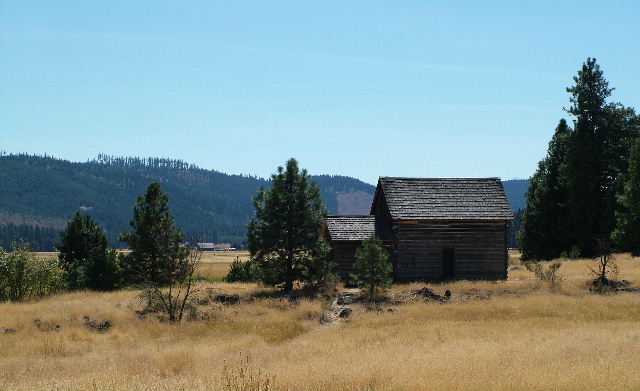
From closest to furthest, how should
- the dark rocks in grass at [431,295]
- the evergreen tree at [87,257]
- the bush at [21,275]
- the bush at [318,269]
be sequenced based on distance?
the dark rocks in grass at [431,295]
the bush at [21,275]
the bush at [318,269]
the evergreen tree at [87,257]

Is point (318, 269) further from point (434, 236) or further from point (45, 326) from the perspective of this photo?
point (45, 326)

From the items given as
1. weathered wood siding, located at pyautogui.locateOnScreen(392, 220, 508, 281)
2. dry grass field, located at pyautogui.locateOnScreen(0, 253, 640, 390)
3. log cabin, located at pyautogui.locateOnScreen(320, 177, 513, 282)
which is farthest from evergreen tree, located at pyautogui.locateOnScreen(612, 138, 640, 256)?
dry grass field, located at pyautogui.locateOnScreen(0, 253, 640, 390)

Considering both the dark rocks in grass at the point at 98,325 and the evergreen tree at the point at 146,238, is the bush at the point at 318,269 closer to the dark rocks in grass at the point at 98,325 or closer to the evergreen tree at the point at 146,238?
the evergreen tree at the point at 146,238

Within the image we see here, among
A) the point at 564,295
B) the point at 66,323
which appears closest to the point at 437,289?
the point at 564,295

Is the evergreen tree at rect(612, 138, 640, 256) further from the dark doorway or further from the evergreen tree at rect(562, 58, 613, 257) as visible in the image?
the dark doorway

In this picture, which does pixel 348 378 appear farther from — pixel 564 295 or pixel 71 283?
pixel 71 283

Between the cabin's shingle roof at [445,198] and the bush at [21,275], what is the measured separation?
20.0 metres

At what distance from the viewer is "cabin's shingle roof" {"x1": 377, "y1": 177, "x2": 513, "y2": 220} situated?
39000mm

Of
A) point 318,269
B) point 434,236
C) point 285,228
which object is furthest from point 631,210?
point 285,228

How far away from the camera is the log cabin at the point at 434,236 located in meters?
38.7

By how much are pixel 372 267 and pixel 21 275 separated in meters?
17.9

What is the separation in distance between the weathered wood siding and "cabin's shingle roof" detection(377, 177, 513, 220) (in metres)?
0.56

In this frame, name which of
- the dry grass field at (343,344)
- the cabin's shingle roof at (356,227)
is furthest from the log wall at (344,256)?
the dry grass field at (343,344)

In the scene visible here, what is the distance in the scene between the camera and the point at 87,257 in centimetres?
4150
